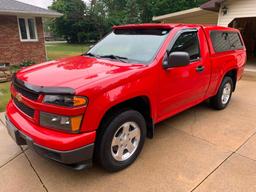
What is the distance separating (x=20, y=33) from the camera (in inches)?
525

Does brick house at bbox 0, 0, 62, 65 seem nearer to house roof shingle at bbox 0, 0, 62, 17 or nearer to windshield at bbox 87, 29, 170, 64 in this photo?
house roof shingle at bbox 0, 0, 62, 17

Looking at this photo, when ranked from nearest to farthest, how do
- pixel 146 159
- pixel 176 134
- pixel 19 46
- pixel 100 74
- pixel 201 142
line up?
1. pixel 100 74
2. pixel 146 159
3. pixel 201 142
4. pixel 176 134
5. pixel 19 46

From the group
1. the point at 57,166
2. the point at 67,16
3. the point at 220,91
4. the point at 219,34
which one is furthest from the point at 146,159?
the point at 67,16

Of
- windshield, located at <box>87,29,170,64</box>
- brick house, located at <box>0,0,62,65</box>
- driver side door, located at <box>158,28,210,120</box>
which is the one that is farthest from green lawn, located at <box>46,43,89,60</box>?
→ driver side door, located at <box>158,28,210,120</box>

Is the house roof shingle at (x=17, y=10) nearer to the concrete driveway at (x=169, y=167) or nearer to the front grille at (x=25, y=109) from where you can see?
the concrete driveway at (x=169, y=167)

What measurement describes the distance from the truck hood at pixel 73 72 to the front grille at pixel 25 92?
0.29ft

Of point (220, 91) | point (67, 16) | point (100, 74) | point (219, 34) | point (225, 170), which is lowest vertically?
point (225, 170)

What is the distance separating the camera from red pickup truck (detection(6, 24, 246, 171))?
236 centimetres

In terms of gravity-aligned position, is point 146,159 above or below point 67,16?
below

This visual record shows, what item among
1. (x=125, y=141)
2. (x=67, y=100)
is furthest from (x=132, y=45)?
(x=67, y=100)

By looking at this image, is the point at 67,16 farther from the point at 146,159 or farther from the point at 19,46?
the point at 146,159

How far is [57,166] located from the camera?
10.1 ft

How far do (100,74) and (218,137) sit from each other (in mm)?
2472

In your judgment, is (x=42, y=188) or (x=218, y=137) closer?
(x=42, y=188)
